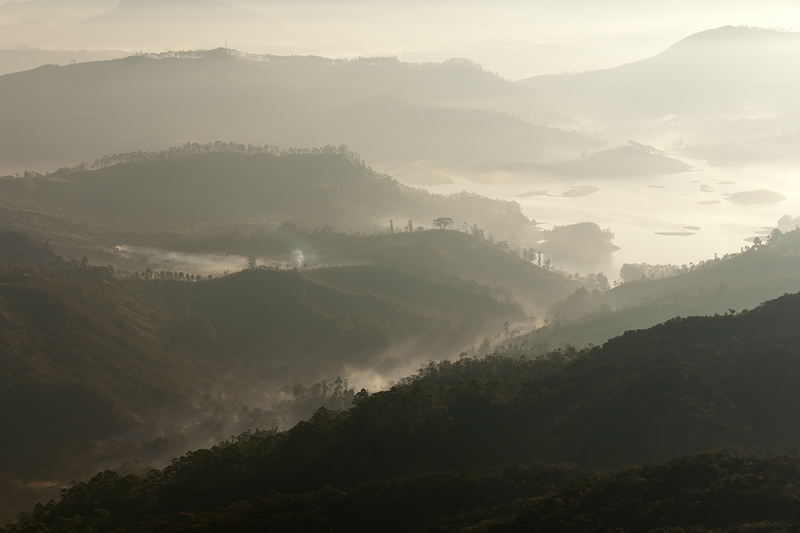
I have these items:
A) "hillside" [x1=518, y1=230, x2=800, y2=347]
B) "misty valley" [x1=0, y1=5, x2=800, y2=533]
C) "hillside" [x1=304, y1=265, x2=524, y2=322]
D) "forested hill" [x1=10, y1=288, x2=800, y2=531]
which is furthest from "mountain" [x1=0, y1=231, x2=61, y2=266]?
"hillside" [x1=518, y1=230, x2=800, y2=347]

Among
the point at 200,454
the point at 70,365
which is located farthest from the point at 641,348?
the point at 70,365

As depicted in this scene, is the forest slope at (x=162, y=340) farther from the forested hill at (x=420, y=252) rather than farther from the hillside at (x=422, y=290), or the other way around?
the forested hill at (x=420, y=252)

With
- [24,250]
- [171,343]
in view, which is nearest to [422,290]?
[171,343]

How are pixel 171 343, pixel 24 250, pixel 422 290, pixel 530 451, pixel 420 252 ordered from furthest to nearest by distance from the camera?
pixel 420 252 < pixel 422 290 < pixel 24 250 < pixel 171 343 < pixel 530 451

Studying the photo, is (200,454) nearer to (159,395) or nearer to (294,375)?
(159,395)

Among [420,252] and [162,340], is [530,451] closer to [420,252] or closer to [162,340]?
[162,340]

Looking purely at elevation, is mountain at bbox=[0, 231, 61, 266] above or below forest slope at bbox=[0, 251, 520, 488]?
above

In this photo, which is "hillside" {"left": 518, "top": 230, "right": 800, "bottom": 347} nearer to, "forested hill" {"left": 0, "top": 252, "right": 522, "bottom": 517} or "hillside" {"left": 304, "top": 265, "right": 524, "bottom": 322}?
"hillside" {"left": 304, "top": 265, "right": 524, "bottom": 322}

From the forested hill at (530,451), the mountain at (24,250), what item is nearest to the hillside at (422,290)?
the mountain at (24,250)
